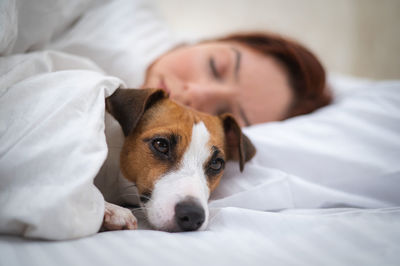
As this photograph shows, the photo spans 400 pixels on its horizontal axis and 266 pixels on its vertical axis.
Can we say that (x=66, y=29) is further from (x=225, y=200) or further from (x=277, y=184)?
(x=277, y=184)

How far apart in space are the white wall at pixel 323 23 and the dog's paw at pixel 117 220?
3133 millimetres

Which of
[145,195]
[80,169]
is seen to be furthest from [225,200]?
[80,169]

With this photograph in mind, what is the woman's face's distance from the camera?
5.83 ft

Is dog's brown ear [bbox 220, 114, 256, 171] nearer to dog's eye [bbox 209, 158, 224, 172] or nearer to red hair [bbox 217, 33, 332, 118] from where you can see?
dog's eye [bbox 209, 158, 224, 172]

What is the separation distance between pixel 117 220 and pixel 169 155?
1.15 ft

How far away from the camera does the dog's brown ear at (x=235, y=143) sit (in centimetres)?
145

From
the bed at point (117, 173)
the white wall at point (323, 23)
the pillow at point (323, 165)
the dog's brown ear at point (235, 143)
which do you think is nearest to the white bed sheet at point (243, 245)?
the bed at point (117, 173)

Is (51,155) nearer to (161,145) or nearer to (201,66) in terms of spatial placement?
(161,145)

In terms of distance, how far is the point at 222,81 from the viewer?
1876mm

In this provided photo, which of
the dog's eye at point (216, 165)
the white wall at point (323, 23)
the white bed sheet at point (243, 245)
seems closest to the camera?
the white bed sheet at point (243, 245)

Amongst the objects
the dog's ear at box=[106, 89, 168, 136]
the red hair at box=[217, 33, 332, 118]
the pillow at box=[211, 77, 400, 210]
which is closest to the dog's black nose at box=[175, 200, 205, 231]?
the pillow at box=[211, 77, 400, 210]

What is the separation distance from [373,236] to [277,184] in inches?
18.6

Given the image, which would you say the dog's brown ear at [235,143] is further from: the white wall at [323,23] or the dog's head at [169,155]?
the white wall at [323,23]

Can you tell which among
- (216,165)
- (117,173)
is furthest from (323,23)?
(117,173)
